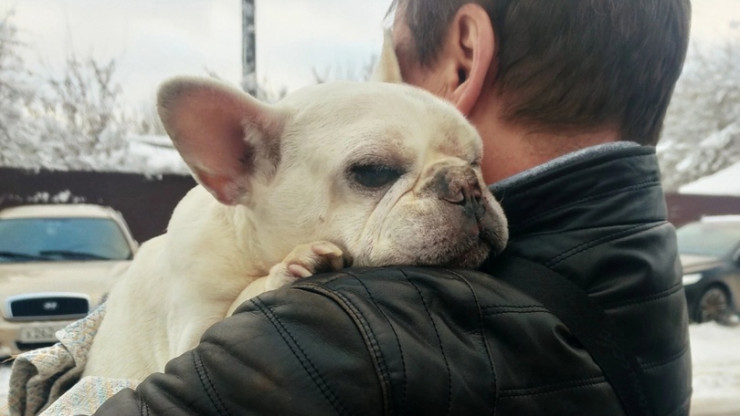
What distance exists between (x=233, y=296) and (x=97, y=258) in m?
1.25

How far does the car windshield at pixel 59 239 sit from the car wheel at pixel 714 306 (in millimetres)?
2533

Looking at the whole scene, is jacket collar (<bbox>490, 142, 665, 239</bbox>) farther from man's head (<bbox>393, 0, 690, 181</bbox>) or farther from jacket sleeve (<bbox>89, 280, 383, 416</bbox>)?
jacket sleeve (<bbox>89, 280, 383, 416</bbox>)

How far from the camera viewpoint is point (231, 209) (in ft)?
2.26

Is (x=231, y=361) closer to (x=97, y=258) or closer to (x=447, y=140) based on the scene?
(x=447, y=140)

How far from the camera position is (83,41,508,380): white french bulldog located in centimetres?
55

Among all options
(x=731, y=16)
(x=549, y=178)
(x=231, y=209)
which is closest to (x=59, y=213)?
(x=231, y=209)

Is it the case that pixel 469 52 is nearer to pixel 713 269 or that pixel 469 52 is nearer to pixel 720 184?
pixel 720 184

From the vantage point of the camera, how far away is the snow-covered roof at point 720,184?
302cm

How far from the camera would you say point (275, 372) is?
1.31 feet

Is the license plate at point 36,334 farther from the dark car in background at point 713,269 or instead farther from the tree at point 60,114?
the dark car in background at point 713,269

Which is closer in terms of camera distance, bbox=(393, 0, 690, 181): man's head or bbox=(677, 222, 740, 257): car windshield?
bbox=(393, 0, 690, 181): man's head

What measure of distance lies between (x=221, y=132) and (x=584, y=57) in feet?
1.00

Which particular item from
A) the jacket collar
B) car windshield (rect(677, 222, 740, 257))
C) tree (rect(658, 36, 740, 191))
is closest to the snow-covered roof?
tree (rect(658, 36, 740, 191))

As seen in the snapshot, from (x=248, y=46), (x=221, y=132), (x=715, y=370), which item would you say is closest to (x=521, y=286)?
(x=221, y=132)
